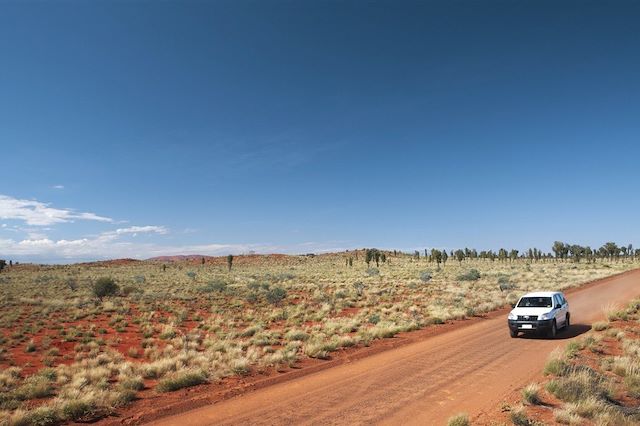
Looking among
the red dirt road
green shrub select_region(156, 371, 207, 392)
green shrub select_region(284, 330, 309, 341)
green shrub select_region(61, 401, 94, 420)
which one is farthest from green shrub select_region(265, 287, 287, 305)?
green shrub select_region(61, 401, 94, 420)

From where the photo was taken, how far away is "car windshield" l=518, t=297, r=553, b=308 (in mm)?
18016

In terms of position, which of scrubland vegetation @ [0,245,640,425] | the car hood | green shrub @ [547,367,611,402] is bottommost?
scrubland vegetation @ [0,245,640,425]

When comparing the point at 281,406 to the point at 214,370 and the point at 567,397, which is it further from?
the point at 567,397

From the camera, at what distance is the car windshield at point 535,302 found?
1802 centimetres

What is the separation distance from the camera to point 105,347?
17.9m

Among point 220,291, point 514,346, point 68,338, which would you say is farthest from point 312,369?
point 220,291

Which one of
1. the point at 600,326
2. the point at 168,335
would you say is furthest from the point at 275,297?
the point at 600,326

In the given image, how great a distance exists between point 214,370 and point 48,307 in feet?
73.1

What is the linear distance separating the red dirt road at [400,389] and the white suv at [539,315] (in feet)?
2.36

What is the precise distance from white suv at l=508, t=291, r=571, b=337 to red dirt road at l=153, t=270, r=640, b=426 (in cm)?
72

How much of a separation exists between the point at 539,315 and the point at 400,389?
942 centimetres

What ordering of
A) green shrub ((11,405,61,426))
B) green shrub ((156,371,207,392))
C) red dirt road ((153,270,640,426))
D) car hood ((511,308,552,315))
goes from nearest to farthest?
green shrub ((11,405,61,426))
red dirt road ((153,270,640,426))
green shrub ((156,371,207,392))
car hood ((511,308,552,315))

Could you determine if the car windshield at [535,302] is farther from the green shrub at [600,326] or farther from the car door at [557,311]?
the green shrub at [600,326]

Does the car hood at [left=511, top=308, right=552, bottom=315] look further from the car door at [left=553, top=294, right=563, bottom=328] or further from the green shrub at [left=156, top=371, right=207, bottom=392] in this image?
the green shrub at [left=156, top=371, right=207, bottom=392]
